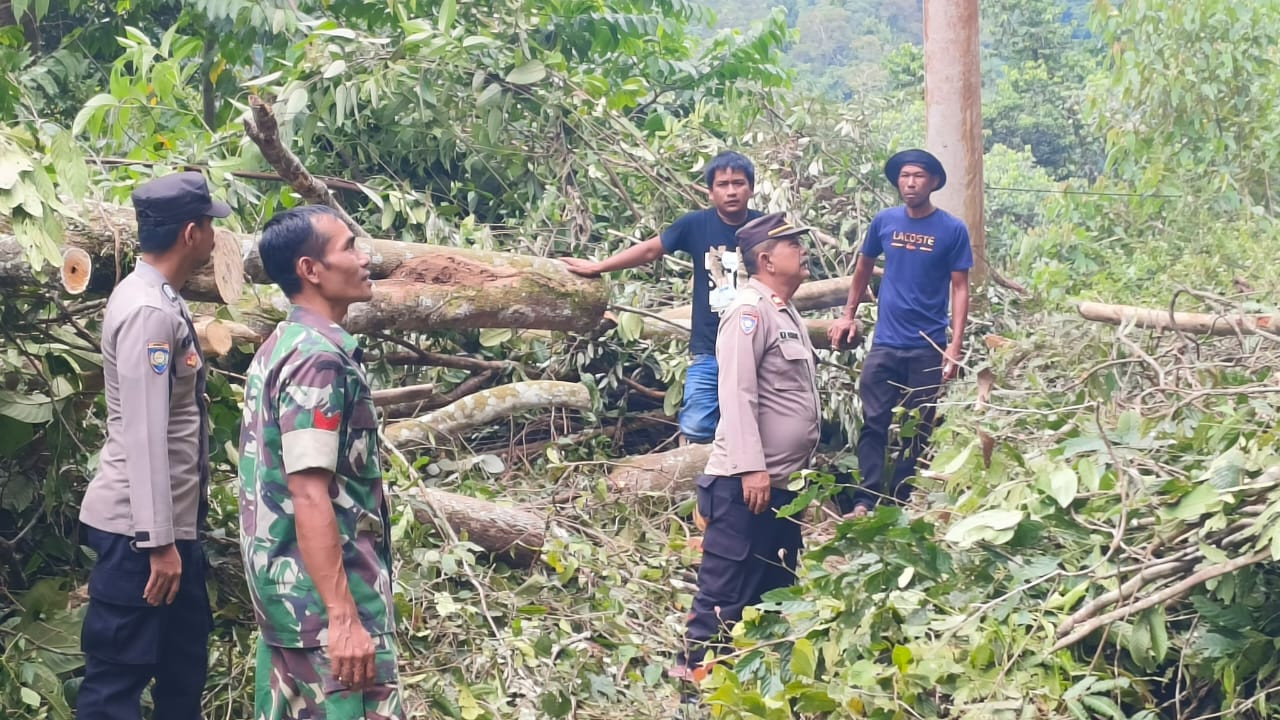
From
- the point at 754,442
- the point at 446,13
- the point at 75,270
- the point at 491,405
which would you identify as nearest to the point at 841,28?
the point at 446,13

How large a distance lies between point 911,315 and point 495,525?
2.14 metres

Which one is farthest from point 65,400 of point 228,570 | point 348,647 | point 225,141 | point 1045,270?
point 1045,270

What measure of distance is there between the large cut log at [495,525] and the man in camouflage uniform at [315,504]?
1960 mm

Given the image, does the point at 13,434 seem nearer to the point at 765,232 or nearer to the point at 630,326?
the point at 765,232

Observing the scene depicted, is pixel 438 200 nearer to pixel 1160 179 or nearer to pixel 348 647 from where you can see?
pixel 348 647

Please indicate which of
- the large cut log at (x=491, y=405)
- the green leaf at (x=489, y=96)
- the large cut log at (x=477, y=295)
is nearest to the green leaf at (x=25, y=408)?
the large cut log at (x=477, y=295)

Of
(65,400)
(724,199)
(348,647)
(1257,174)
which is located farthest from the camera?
(1257,174)

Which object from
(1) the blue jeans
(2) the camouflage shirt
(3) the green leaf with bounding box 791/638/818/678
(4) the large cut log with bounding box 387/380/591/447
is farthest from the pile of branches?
(4) the large cut log with bounding box 387/380/591/447

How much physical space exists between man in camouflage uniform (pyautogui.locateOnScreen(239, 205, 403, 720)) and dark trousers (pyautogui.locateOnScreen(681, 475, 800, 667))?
1575 mm

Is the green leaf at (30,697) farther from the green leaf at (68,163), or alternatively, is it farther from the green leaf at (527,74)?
the green leaf at (527,74)

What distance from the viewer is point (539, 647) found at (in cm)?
414

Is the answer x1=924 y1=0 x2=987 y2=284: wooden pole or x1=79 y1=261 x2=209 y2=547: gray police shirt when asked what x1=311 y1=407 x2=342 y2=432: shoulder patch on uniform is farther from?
x1=924 y1=0 x2=987 y2=284: wooden pole

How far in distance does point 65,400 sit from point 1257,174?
886 centimetres

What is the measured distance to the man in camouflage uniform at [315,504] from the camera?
2777 mm
